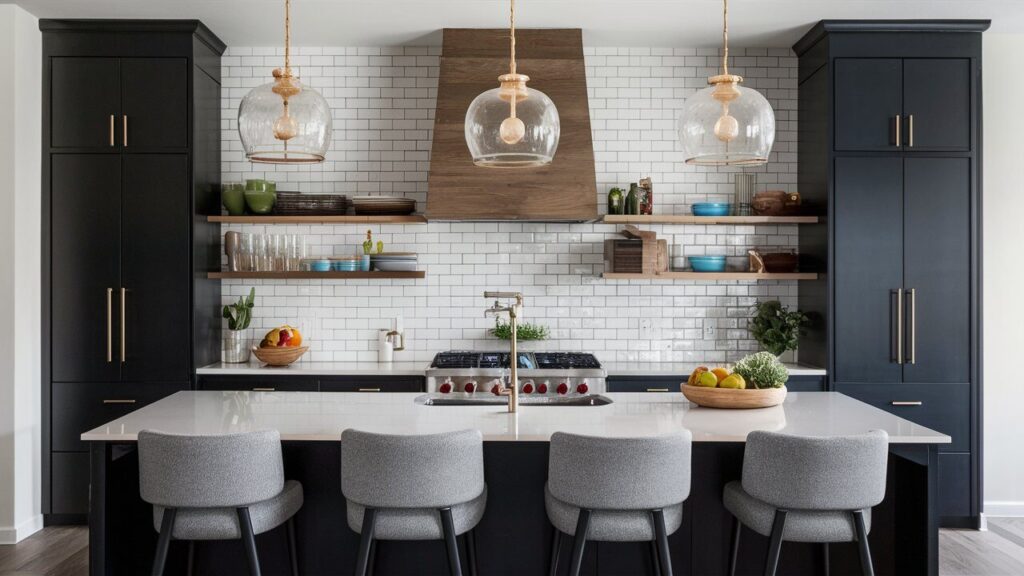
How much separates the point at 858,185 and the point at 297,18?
11.7 ft

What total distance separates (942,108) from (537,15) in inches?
99.1

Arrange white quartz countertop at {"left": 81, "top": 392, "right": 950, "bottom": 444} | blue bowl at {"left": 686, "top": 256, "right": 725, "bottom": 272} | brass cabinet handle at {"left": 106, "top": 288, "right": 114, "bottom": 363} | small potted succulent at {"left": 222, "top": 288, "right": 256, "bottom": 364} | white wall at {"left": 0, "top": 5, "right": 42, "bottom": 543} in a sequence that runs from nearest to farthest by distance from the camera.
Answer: white quartz countertop at {"left": 81, "top": 392, "right": 950, "bottom": 444} → white wall at {"left": 0, "top": 5, "right": 42, "bottom": 543} → brass cabinet handle at {"left": 106, "top": 288, "right": 114, "bottom": 363} → blue bowl at {"left": 686, "top": 256, "right": 725, "bottom": 272} → small potted succulent at {"left": 222, "top": 288, "right": 256, "bottom": 364}

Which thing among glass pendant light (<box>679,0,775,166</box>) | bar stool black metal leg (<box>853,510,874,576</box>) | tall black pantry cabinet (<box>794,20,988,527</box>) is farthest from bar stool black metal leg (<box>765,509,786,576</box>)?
tall black pantry cabinet (<box>794,20,988,527</box>)

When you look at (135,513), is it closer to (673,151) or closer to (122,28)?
(122,28)

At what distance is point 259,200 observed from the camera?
16.6 ft

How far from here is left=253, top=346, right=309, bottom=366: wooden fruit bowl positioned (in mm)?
4926

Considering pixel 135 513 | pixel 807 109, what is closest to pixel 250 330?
pixel 135 513

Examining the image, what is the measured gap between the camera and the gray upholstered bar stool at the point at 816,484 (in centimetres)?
258

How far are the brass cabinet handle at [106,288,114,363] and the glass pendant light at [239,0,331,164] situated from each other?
240cm

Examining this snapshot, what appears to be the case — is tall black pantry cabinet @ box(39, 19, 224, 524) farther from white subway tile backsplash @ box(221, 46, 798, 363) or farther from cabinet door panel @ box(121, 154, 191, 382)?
white subway tile backsplash @ box(221, 46, 798, 363)

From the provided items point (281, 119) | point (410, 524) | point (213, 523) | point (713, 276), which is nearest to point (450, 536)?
point (410, 524)

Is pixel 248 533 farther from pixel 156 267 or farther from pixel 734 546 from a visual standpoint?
pixel 156 267

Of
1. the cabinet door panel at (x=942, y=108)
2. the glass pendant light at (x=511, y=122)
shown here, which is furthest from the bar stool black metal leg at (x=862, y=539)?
the cabinet door panel at (x=942, y=108)

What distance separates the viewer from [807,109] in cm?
510
